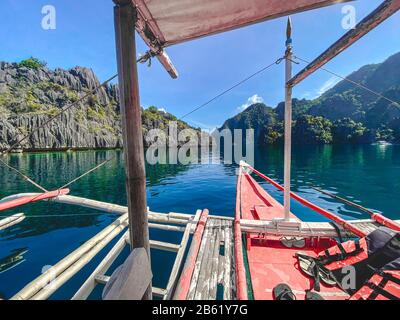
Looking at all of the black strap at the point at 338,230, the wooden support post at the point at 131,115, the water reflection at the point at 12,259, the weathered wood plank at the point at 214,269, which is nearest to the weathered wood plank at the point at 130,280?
the wooden support post at the point at 131,115

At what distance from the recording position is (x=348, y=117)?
98.1 meters

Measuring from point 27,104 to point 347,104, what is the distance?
6397 inches

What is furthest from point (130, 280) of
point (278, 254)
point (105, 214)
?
point (105, 214)

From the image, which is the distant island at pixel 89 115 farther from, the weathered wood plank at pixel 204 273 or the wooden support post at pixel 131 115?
the wooden support post at pixel 131 115

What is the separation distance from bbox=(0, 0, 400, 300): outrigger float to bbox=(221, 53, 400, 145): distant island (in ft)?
286

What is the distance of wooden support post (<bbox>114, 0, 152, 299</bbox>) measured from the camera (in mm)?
1679

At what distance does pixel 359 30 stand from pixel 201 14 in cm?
227

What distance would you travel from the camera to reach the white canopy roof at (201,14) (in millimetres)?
1688

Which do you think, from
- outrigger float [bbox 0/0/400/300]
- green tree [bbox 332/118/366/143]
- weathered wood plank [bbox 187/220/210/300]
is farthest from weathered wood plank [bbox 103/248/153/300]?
green tree [bbox 332/118/366/143]

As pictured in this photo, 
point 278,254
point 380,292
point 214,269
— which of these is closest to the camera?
point 380,292

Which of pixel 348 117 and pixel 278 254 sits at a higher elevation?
pixel 348 117

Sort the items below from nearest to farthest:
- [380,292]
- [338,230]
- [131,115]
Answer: [131,115] → [380,292] → [338,230]

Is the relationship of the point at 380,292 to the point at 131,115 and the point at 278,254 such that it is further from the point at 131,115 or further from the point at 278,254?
the point at 131,115
